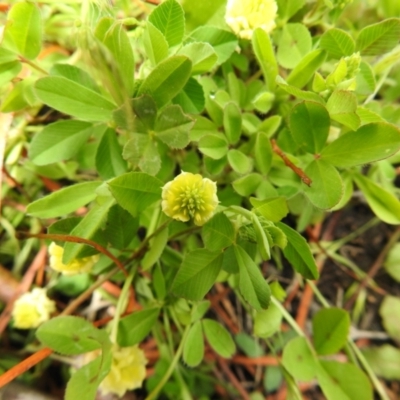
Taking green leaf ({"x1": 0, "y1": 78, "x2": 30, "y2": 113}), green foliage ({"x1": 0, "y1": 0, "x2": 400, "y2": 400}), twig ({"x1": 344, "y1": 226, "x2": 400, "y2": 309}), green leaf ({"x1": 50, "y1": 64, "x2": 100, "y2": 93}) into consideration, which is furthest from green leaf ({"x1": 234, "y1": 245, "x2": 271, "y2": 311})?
twig ({"x1": 344, "y1": 226, "x2": 400, "y2": 309})

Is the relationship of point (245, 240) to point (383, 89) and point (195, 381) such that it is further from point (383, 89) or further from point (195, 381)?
point (383, 89)

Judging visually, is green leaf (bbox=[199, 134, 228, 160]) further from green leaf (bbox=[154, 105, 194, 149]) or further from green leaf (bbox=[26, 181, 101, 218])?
green leaf (bbox=[26, 181, 101, 218])

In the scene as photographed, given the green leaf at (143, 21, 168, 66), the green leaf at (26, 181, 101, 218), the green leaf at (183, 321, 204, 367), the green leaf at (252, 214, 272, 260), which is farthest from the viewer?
the green leaf at (183, 321, 204, 367)

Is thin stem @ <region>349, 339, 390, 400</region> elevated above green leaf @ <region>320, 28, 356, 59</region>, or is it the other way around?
green leaf @ <region>320, 28, 356, 59</region>

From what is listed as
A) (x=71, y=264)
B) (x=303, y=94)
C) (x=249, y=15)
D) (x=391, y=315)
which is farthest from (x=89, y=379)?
(x=391, y=315)

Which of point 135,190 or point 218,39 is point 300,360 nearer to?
point 135,190

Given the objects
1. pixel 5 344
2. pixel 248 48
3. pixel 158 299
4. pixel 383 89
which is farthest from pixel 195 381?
pixel 383 89

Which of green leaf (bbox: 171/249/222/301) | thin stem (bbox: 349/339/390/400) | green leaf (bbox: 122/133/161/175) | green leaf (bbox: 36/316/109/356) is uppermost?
green leaf (bbox: 122/133/161/175)
